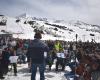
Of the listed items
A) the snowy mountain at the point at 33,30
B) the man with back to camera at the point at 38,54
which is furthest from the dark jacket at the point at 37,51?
the snowy mountain at the point at 33,30

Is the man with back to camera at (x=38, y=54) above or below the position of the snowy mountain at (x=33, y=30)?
below

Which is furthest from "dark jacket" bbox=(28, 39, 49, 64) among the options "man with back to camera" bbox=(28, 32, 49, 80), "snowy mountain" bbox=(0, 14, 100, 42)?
"snowy mountain" bbox=(0, 14, 100, 42)

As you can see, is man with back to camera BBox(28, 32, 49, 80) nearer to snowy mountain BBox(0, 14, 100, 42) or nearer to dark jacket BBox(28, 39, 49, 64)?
dark jacket BBox(28, 39, 49, 64)

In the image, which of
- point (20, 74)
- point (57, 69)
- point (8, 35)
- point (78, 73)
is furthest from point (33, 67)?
point (8, 35)

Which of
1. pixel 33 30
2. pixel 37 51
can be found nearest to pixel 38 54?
pixel 37 51

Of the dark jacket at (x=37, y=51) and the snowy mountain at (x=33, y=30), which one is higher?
the snowy mountain at (x=33, y=30)

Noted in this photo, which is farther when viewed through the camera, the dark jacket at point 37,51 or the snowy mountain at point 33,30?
the snowy mountain at point 33,30

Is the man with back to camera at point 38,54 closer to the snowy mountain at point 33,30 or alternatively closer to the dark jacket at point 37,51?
the dark jacket at point 37,51

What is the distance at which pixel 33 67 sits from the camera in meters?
9.38

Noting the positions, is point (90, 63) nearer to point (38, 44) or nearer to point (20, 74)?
point (38, 44)

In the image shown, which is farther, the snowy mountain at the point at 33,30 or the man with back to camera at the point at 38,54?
the snowy mountain at the point at 33,30

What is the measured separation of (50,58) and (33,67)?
5.16 meters

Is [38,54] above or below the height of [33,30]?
below

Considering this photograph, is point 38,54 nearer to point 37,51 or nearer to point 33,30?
point 37,51
